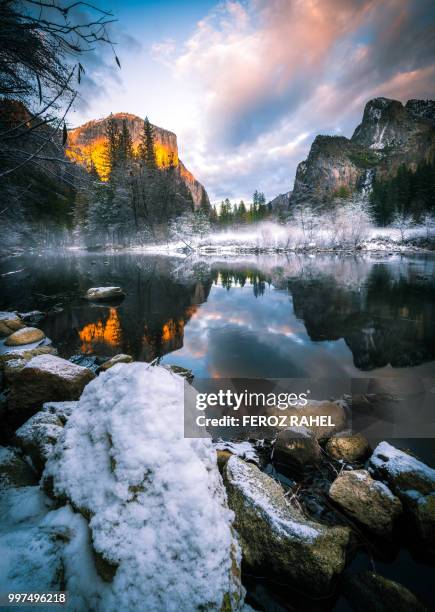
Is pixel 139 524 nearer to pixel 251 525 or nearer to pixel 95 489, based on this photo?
pixel 95 489

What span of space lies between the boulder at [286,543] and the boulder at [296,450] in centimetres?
129

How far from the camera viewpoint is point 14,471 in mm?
3014

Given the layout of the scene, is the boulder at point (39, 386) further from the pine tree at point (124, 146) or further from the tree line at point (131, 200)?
the pine tree at point (124, 146)

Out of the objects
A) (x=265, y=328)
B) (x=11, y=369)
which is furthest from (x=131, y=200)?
(x=11, y=369)

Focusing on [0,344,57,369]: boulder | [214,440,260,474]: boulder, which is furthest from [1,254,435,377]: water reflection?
[214,440,260,474]: boulder

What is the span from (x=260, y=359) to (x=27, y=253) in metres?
66.6

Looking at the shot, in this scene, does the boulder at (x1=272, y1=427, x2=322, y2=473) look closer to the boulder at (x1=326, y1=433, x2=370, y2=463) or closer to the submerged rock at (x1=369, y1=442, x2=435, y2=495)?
the boulder at (x1=326, y1=433, x2=370, y2=463)

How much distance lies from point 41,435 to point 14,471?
1.48ft

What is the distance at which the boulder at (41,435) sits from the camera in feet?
10.6

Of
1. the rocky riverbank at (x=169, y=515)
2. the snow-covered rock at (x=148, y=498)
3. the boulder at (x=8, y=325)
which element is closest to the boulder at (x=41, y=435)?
the rocky riverbank at (x=169, y=515)

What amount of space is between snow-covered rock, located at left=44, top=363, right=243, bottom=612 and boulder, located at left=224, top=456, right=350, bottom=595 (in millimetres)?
429

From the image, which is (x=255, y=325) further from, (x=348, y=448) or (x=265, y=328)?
(x=348, y=448)

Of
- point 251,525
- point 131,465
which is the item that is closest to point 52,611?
point 131,465

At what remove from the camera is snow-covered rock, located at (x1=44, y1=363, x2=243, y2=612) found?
1.88 m
